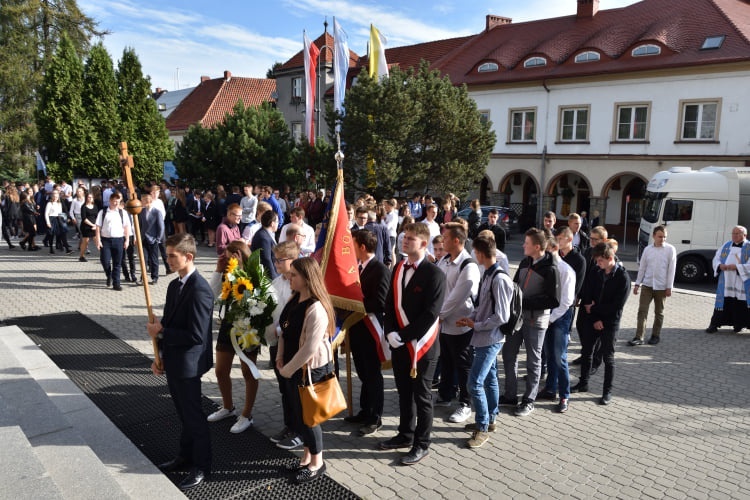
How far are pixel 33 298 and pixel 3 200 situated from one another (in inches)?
499

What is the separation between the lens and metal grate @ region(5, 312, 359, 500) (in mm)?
4539

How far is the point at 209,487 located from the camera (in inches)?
178

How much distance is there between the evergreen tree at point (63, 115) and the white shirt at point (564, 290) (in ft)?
107

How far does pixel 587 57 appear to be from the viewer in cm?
2734

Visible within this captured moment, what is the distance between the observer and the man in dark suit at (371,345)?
5.64m

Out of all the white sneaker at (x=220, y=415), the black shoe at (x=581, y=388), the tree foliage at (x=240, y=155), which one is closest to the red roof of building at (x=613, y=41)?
the tree foliage at (x=240, y=155)

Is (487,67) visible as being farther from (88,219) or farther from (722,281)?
(722,281)

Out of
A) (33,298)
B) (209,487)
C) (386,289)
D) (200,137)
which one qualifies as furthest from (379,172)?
(209,487)

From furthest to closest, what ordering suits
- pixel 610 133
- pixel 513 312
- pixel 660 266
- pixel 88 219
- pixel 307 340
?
pixel 610 133 < pixel 88 219 < pixel 660 266 < pixel 513 312 < pixel 307 340

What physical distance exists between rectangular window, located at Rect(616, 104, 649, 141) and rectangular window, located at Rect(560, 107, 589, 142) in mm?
1477

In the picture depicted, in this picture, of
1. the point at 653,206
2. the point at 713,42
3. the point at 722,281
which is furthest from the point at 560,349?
the point at 713,42

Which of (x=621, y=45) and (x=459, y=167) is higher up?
(x=621, y=45)

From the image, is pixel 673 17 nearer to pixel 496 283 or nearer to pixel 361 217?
pixel 361 217

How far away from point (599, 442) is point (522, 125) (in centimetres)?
2581
